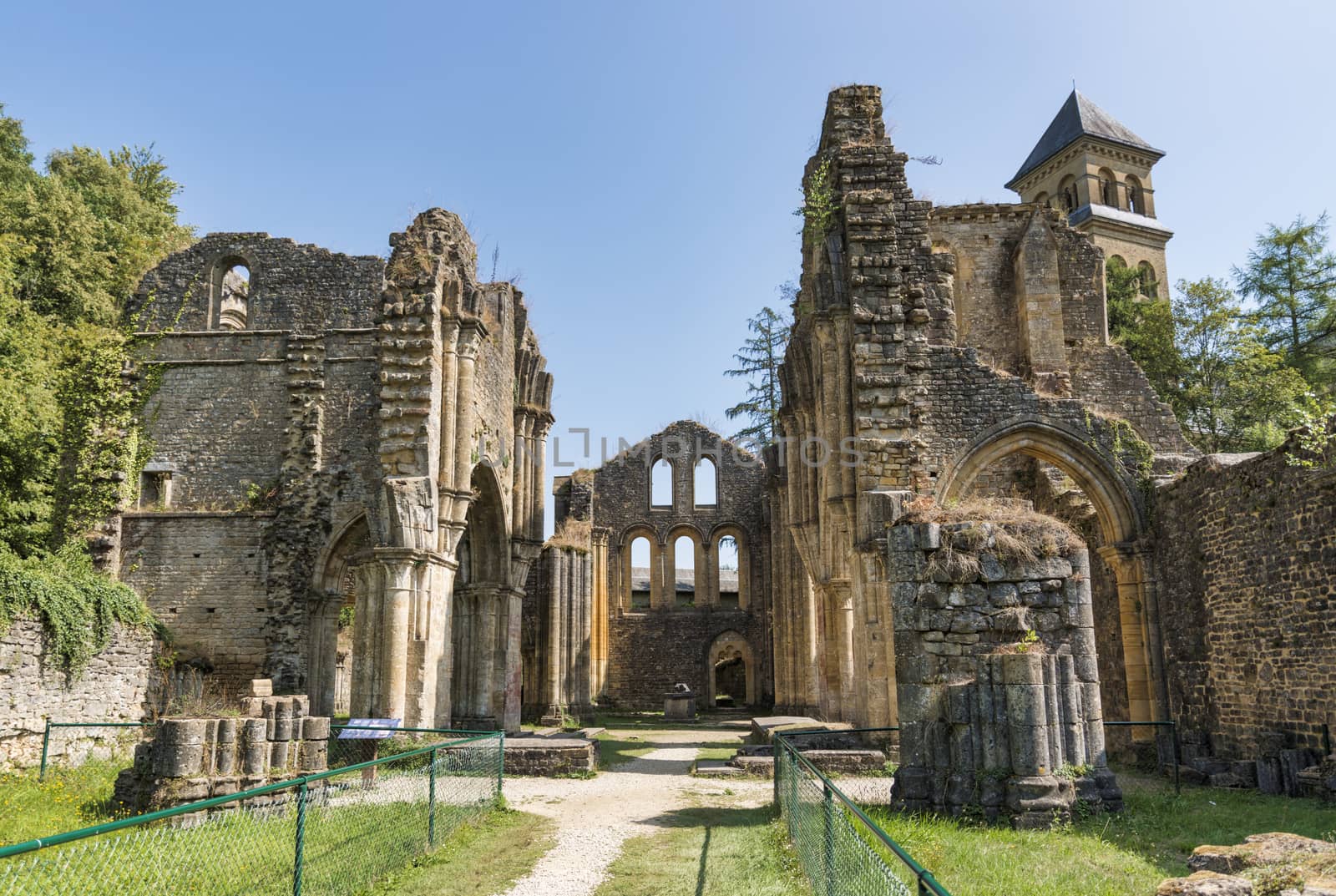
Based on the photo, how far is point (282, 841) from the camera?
277 inches

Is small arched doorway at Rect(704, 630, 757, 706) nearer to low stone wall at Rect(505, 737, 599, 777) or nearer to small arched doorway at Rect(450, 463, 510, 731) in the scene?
small arched doorway at Rect(450, 463, 510, 731)

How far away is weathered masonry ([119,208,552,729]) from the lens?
1372 centimetres

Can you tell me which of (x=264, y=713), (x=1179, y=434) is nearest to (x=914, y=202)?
(x=1179, y=434)

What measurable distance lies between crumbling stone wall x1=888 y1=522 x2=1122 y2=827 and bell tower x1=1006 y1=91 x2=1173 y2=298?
36.4 meters

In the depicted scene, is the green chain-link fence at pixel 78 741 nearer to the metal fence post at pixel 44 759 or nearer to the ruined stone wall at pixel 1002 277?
the metal fence post at pixel 44 759

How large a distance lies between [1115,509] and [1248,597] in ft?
11.3

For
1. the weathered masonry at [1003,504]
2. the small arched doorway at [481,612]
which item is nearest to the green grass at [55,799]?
the small arched doorway at [481,612]

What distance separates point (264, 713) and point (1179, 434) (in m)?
15.6

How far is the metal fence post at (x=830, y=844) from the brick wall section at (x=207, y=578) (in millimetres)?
17035

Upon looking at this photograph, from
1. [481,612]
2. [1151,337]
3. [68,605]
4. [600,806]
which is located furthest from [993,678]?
[1151,337]

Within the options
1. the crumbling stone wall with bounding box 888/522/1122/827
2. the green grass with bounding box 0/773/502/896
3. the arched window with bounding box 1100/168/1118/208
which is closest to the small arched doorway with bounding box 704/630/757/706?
the crumbling stone wall with bounding box 888/522/1122/827

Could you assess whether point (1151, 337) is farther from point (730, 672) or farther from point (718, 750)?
point (730, 672)

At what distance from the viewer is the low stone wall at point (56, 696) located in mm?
12242

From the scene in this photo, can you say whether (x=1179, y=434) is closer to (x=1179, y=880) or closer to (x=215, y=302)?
(x=1179, y=880)
